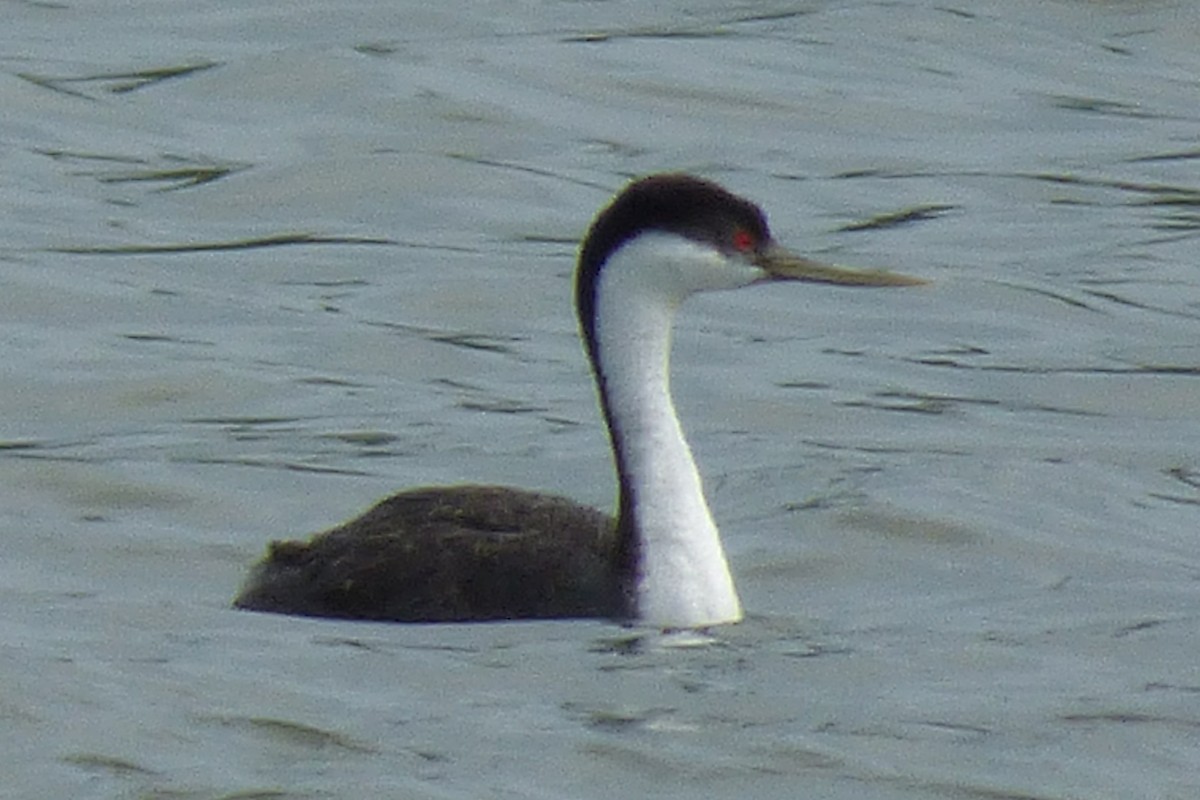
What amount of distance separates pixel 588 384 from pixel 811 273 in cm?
336

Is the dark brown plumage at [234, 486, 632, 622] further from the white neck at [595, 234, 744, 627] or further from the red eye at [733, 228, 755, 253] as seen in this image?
Result: the red eye at [733, 228, 755, 253]

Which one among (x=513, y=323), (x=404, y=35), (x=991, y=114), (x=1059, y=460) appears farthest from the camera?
(x=404, y=35)

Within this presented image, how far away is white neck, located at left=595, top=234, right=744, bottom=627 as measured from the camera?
10102 mm

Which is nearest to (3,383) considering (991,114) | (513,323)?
(513,323)

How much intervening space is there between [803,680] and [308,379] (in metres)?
4.25

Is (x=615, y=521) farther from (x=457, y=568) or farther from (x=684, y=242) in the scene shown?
(x=684, y=242)

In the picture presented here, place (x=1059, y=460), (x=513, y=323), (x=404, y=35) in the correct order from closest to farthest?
(x=1059, y=460) → (x=513, y=323) → (x=404, y=35)

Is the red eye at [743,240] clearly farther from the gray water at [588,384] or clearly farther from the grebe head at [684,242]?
the gray water at [588,384]

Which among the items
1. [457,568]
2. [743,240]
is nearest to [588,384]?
[743,240]

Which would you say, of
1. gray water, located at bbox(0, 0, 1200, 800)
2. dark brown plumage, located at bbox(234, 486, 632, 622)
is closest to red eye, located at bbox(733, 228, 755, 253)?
dark brown plumage, located at bbox(234, 486, 632, 622)

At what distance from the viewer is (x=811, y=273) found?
10367mm

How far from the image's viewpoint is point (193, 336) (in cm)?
1412

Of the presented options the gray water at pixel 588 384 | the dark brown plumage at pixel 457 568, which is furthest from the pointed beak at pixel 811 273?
the gray water at pixel 588 384

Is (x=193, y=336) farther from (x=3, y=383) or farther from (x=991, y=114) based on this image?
(x=991, y=114)
